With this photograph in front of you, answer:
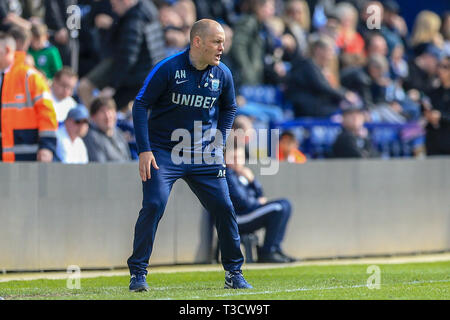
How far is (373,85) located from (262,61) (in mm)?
2320

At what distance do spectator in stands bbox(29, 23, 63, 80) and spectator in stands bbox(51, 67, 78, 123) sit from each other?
0.96 meters

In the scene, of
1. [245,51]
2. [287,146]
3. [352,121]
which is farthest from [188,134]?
[245,51]

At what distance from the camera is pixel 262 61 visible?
57.3 feet

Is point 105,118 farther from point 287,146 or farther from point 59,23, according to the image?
point 59,23

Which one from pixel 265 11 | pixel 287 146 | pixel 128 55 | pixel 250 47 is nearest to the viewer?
pixel 287 146

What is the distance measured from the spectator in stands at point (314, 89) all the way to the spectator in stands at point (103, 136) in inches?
197

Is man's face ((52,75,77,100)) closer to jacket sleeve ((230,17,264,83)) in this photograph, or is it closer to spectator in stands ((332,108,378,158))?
spectator in stands ((332,108,378,158))

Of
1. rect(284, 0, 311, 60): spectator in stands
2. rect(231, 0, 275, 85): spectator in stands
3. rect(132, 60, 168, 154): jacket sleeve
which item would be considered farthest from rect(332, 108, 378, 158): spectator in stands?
rect(132, 60, 168, 154): jacket sleeve

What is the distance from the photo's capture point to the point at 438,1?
25.3m

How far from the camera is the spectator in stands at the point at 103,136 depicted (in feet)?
41.5

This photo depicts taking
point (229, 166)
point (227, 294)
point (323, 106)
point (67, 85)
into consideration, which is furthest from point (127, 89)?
point (227, 294)
